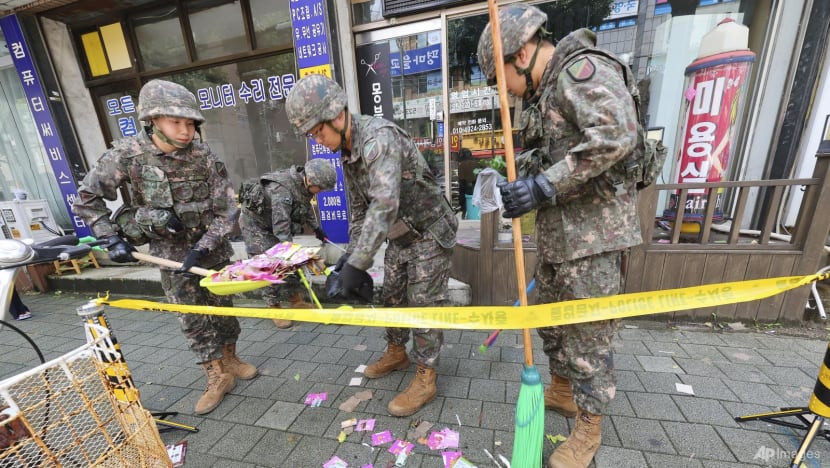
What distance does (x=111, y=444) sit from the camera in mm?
1437

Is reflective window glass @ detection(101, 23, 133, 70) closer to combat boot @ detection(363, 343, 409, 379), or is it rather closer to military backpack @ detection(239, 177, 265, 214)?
military backpack @ detection(239, 177, 265, 214)

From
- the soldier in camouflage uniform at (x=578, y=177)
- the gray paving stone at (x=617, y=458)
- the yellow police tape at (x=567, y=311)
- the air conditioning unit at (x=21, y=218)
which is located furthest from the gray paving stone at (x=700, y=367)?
the air conditioning unit at (x=21, y=218)

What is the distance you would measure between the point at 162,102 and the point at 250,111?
4.00 meters

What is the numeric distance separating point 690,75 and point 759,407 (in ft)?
10.4

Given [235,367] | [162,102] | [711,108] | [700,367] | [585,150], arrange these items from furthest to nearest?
[711,108] < [235,367] < [700,367] < [162,102] < [585,150]

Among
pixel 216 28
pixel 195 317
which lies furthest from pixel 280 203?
pixel 216 28

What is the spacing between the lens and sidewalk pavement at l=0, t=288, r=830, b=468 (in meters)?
1.87

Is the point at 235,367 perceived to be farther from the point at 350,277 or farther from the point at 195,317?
the point at 350,277

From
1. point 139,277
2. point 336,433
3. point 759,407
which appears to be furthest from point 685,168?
point 139,277

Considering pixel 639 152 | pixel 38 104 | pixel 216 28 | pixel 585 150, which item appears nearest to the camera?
pixel 585 150

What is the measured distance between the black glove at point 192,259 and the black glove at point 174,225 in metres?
0.26

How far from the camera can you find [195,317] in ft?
7.73

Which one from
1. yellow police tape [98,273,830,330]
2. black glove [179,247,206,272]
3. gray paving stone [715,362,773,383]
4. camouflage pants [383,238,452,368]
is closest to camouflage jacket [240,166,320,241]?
black glove [179,247,206,272]

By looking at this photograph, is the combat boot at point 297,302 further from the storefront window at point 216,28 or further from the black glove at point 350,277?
the storefront window at point 216,28
